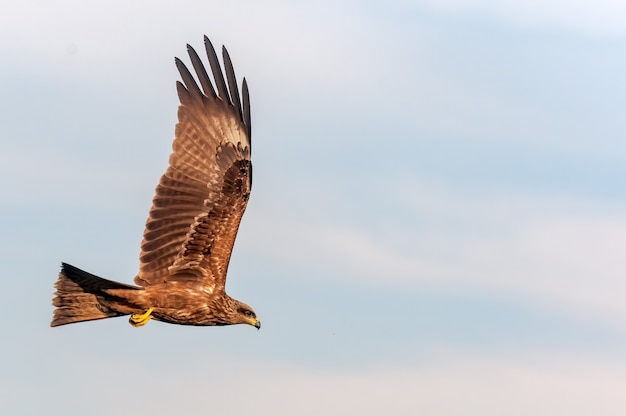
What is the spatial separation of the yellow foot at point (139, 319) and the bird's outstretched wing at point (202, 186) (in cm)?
56

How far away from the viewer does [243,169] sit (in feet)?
45.0

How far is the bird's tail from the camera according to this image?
12.3 metres

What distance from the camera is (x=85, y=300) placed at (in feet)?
40.7

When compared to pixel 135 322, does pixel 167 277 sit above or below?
above

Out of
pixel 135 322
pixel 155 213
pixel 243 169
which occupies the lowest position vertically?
pixel 135 322

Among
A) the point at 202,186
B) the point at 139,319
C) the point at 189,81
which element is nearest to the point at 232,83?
the point at 189,81

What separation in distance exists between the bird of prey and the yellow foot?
0.01 meters

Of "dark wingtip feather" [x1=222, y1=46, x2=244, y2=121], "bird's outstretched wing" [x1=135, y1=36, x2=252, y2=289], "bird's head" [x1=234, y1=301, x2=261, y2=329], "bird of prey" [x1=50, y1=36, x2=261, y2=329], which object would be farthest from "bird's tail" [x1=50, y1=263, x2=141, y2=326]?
"dark wingtip feather" [x1=222, y1=46, x2=244, y2=121]

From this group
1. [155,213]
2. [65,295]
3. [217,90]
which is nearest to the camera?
[65,295]

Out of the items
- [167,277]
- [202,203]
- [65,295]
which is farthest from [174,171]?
[65,295]

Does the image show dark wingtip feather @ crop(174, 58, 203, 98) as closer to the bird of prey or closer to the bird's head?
the bird of prey

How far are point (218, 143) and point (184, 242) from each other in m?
1.80

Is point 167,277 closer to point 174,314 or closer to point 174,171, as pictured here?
point 174,314

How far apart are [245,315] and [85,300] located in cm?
227
